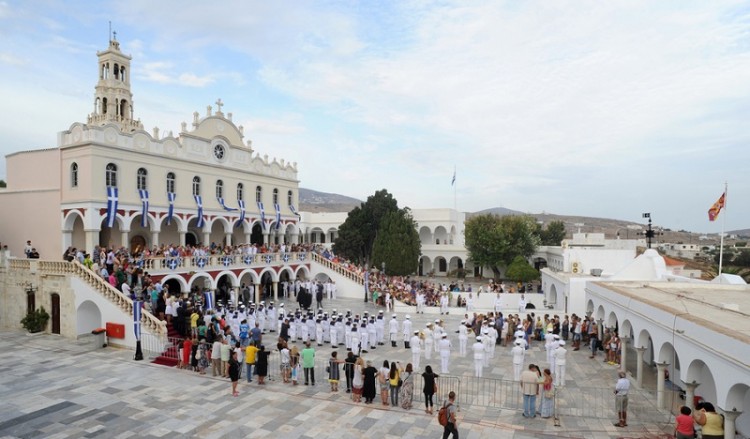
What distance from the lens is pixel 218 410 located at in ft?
39.3

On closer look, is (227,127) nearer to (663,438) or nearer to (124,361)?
(124,361)

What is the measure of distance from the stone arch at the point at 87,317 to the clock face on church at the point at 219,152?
1412 cm

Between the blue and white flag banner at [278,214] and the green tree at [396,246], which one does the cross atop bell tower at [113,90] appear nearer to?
the blue and white flag banner at [278,214]

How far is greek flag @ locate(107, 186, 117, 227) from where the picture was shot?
24.5 metres

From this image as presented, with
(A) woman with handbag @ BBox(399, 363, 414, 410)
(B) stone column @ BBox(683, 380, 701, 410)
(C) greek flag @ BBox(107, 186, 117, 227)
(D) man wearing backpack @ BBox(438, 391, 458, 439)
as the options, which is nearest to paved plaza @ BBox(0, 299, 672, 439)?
(A) woman with handbag @ BBox(399, 363, 414, 410)

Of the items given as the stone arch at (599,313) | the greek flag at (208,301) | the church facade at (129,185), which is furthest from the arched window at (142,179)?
the stone arch at (599,313)

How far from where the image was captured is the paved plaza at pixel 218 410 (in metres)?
10.7

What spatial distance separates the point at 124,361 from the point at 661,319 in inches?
711

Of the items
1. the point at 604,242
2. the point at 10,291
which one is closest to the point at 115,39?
the point at 10,291

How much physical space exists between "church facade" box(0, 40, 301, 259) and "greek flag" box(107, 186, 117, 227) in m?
0.05

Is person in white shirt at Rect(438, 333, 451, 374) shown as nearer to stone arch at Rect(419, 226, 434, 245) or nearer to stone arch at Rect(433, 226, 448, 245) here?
stone arch at Rect(433, 226, 448, 245)

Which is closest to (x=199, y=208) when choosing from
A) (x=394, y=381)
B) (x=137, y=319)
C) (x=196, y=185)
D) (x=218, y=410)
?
(x=196, y=185)

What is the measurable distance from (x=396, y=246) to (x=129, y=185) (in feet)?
82.1

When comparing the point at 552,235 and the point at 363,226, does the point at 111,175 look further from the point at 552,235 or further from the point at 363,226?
the point at 552,235
